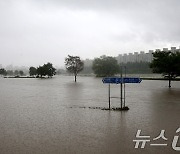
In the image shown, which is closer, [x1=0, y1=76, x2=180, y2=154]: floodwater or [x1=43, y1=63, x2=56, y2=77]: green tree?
[x1=0, y1=76, x2=180, y2=154]: floodwater

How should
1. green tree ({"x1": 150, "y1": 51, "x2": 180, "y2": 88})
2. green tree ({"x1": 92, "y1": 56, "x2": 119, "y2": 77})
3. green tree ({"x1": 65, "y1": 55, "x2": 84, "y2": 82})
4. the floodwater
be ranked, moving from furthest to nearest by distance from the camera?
1. green tree ({"x1": 92, "y1": 56, "x2": 119, "y2": 77})
2. green tree ({"x1": 65, "y1": 55, "x2": 84, "y2": 82})
3. green tree ({"x1": 150, "y1": 51, "x2": 180, "y2": 88})
4. the floodwater

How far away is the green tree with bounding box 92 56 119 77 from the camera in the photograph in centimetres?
9594

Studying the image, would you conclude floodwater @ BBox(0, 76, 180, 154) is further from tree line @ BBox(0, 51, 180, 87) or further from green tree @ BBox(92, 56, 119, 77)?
green tree @ BBox(92, 56, 119, 77)

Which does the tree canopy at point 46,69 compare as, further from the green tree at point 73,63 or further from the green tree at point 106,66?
the green tree at point 73,63

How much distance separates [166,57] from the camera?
4109 cm

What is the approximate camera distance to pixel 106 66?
96562 mm

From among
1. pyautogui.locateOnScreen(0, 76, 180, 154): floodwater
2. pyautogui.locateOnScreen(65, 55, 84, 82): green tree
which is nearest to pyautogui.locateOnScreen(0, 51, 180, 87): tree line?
pyautogui.locateOnScreen(65, 55, 84, 82): green tree

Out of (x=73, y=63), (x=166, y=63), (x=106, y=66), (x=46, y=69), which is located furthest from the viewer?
(x=46, y=69)

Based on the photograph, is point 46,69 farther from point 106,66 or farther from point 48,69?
point 106,66

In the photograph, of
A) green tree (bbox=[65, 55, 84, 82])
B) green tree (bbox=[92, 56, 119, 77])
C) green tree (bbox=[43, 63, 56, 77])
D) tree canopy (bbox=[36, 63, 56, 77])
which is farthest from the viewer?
green tree (bbox=[43, 63, 56, 77])

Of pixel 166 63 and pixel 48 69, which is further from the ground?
pixel 166 63

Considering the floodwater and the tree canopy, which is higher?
the tree canopy

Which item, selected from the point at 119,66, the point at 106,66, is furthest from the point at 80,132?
the point at 119,66

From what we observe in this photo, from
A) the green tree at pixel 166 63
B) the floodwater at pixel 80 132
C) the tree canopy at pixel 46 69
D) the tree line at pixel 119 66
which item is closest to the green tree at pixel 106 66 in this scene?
the tree line at pixel 119 66
